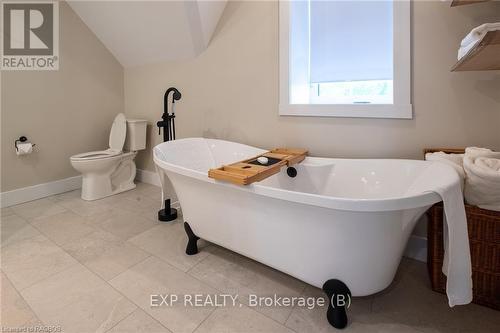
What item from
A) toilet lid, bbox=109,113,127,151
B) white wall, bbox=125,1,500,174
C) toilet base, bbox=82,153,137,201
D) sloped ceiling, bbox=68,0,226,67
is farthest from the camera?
toilet lid, bbox=109,113,127,151

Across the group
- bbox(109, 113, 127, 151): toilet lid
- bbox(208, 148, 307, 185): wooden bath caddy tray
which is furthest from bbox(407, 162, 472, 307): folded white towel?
bbox(109, 113, 127, 151): toilet lid

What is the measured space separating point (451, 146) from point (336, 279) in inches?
42.8

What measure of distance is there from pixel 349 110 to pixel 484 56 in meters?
0.76

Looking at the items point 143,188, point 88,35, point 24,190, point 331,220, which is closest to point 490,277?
point 331,220

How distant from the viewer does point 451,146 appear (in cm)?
162

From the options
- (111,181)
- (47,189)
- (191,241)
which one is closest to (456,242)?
(191,241)

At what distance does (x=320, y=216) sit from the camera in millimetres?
1150

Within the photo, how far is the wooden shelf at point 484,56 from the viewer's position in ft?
3.30

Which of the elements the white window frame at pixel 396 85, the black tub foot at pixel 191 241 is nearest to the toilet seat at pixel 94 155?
the black tub foot at pixel 191 241

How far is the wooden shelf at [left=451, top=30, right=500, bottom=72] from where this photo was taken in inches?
39.6

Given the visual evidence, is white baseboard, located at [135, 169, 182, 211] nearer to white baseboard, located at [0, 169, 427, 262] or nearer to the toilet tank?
white baseboard, located at [0, 169, 427, 262]

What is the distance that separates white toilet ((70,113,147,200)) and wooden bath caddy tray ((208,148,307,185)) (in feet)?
6.04

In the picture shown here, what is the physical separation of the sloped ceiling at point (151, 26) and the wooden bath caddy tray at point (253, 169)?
140 centimetres

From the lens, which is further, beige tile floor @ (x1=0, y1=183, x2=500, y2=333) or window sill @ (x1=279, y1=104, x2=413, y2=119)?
window sill @ (x1=279, y1=104, x2=413, y2=119)
